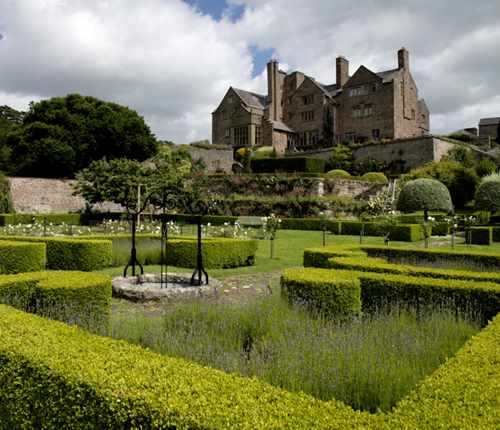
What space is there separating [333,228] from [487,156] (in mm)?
22191

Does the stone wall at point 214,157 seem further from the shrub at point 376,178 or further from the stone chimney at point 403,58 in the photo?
the stone chimney at point 403,58

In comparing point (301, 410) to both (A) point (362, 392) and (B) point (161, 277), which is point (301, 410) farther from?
(B) point (161, 277)

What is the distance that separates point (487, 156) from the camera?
36.6 meters

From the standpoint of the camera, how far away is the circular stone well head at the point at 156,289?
733cm

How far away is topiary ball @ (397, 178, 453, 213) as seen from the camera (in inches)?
835

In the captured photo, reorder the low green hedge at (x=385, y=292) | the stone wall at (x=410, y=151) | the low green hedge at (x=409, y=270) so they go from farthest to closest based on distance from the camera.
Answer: the stone wall at (x=410, y=151), the low green hedge at (x=409, y=270), the low green hedge at (x=385, y=292)

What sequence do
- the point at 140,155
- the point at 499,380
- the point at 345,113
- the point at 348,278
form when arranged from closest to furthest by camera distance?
the point at 499,380 < the point at 348,278 < the point at 140,155 < the point at 345,113

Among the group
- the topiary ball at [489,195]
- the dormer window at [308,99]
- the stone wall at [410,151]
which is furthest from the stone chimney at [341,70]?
the topiary ball at [489,195]

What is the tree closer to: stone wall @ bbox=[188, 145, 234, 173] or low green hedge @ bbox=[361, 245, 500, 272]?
stone wall @ bbox=[188, 145, 234, 173]

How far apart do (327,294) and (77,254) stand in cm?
720

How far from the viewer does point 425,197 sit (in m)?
21.2

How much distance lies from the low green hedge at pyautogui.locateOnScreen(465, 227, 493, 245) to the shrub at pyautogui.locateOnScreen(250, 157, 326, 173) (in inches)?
693

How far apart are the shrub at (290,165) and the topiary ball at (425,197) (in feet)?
42.1

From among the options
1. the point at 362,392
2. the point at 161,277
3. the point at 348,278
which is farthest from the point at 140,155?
the point at 362,392
